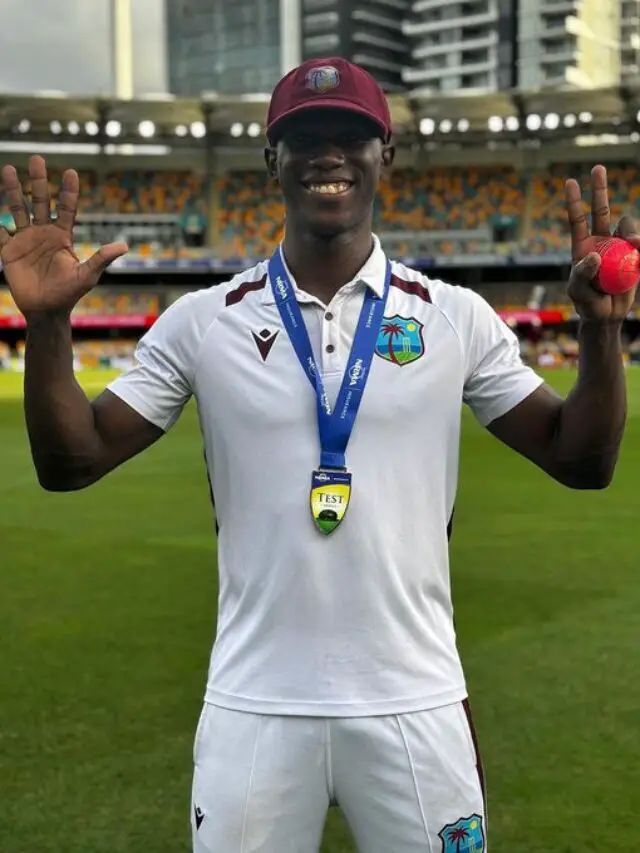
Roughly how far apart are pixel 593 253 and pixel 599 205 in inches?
6.0

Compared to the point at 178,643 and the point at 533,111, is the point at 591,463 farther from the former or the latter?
the point at 533,111

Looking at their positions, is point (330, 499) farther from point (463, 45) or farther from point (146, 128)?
point (463, 45)

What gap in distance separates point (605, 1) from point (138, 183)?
8154cm

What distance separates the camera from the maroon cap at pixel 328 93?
2166 mm

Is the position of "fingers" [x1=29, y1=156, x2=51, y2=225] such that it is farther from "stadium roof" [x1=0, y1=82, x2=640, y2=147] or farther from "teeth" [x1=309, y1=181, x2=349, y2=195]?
"stadium roof" [x1=0, y1=82, x2=640, y2=147]

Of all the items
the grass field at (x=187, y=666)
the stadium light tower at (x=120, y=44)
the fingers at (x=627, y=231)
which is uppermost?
the stadium light tower at (x=120, y=44)

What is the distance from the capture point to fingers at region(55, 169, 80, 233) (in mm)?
2143

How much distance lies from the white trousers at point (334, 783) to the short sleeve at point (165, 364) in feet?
2.24

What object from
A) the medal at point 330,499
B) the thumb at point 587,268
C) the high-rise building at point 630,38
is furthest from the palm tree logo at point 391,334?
the high-rise building at point 630,38

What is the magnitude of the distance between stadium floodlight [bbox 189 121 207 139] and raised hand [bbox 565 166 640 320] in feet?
149

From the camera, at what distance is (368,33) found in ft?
413

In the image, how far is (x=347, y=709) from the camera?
6.77 feet

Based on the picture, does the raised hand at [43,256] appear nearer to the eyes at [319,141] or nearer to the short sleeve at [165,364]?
the short sleeve at [165,364]

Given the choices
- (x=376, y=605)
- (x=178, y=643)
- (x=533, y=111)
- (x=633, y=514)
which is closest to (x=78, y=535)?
(x=178, y=643)
